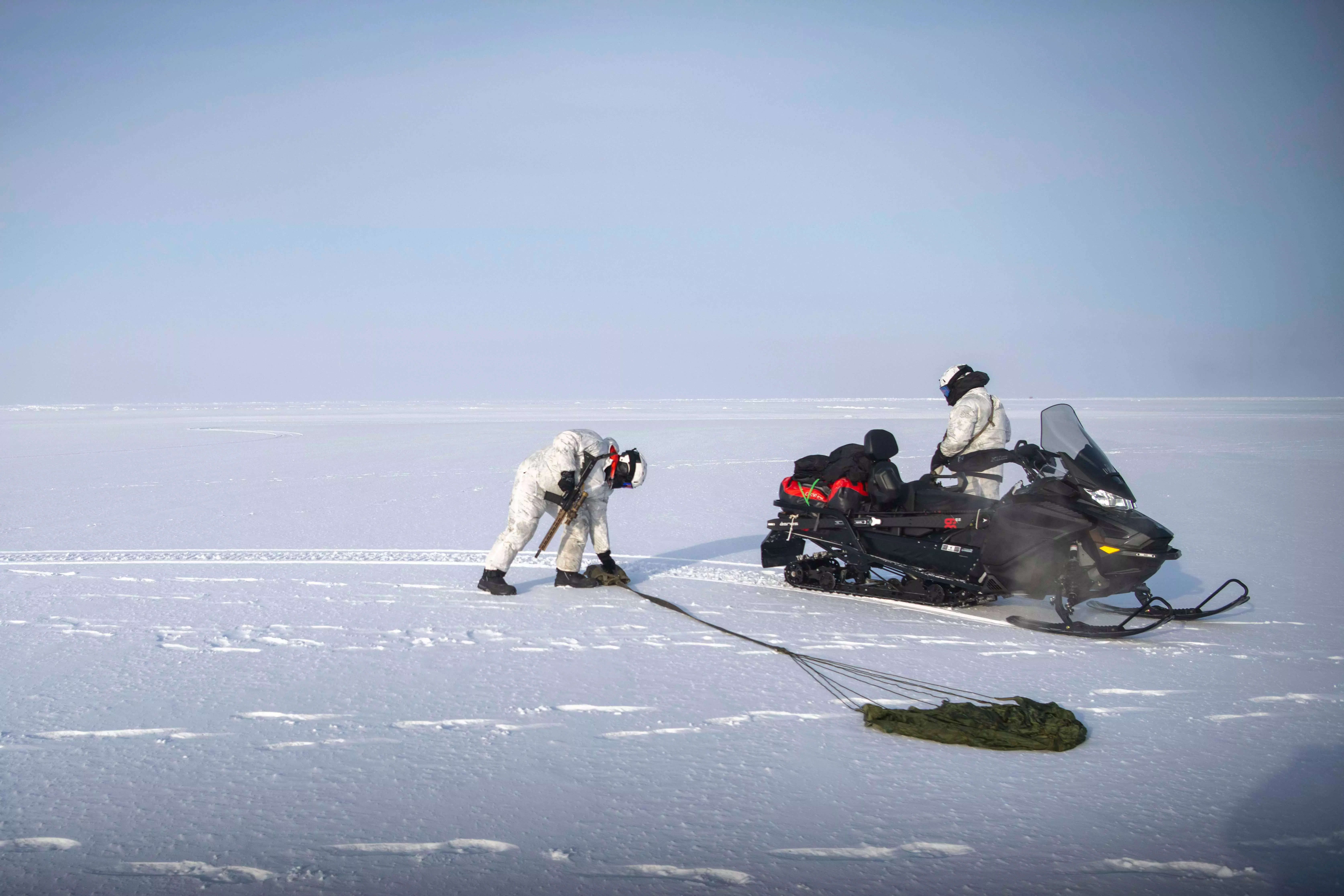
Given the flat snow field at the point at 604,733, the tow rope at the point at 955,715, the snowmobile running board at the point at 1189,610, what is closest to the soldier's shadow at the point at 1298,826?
the flat snow field at the point at 604,733

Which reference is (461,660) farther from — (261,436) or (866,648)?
(261,436)

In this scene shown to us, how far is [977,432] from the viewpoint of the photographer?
6.41 m

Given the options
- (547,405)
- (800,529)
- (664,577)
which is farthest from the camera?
(547,405)

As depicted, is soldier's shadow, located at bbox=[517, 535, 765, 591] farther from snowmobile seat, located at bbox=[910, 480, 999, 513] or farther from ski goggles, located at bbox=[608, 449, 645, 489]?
snowmobile seat, located at bbox=[910, 480, 999, 513]

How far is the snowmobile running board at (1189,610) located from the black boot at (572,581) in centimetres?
332

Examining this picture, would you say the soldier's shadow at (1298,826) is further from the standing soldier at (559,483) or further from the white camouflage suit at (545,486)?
the white camouflage suit at (545,486)

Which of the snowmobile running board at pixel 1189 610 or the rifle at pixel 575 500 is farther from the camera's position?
the rifle at pixel 575 500

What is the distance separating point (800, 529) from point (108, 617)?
431 centimetres

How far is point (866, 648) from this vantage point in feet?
16.2

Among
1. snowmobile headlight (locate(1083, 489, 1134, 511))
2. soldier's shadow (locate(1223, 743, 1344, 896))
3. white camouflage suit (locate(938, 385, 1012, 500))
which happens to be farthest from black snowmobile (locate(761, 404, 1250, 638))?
soldier's shadow (locate(1223, 743, 1344, 896))

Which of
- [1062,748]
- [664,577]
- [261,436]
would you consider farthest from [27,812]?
[261,436]

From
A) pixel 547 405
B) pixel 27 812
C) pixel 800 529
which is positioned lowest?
pixel 27 812

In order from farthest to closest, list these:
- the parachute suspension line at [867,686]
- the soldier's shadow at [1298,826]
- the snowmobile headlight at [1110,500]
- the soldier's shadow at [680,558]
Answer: the soldier's shadow at [680,558], the snowmobile headlight at [1110,500], the parachute suspension line at [867,686], the soldier's shadow at [1298,826]

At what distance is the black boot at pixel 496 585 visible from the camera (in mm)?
6129
